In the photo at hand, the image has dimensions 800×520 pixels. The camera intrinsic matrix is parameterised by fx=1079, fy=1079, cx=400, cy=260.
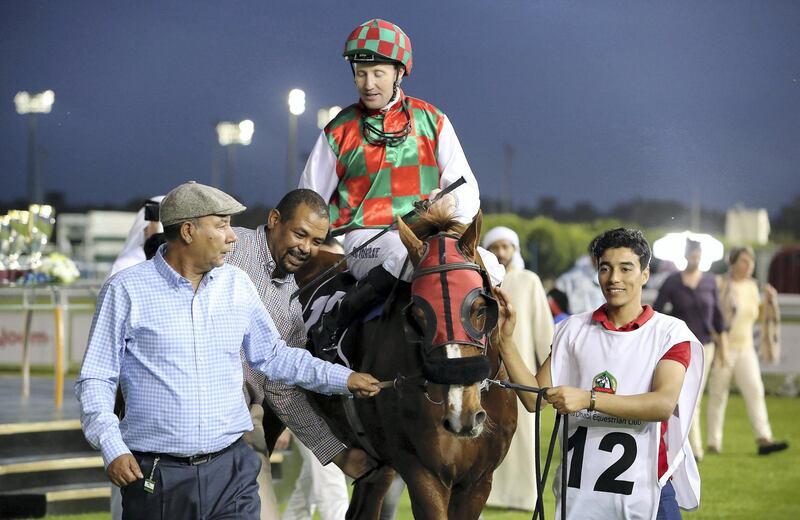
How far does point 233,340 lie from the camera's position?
2908 mm

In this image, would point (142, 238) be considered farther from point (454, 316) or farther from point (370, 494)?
point (454, 316)

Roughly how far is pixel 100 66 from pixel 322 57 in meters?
2.42

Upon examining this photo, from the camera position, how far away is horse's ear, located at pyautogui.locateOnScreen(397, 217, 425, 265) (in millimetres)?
3380

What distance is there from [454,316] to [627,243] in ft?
1.76

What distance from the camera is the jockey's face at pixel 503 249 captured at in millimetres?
6617

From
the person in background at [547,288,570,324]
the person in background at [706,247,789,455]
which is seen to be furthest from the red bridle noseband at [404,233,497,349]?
the person in background at [706,247,789,455]

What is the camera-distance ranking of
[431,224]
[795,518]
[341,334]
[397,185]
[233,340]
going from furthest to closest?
[795,518]
[397,185]
[341,334]
[431,224]
[233,340]

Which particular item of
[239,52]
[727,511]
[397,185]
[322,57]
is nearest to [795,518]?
[727,511]

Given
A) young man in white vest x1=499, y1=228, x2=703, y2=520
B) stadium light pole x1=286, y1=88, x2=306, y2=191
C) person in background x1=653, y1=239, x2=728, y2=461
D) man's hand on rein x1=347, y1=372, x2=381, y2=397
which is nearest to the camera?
young man in white vest x1=499, y1=228, x2=703, y2=520

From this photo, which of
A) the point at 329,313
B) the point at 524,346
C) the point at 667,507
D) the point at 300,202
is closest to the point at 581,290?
the point at 524,346

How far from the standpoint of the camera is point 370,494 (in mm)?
4035

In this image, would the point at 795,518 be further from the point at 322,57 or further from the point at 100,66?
the point at 100,66

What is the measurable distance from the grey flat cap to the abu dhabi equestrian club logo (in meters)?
1.12

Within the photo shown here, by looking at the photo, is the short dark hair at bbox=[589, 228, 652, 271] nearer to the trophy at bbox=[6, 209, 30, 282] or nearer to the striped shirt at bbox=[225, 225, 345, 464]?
the striped shirt at bbox=[225, 225, 345, 464]
